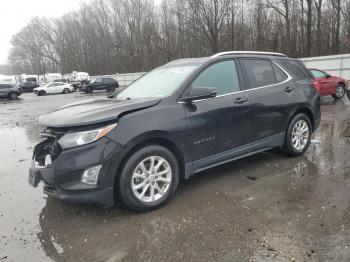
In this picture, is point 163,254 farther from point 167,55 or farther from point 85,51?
point 85,51

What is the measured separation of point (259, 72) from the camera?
206 inches

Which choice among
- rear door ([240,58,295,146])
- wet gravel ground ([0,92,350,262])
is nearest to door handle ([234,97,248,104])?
rear door ([240,58,295,146])

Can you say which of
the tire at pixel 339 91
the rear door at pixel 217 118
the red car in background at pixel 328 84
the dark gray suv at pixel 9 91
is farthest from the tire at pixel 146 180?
the dark gray suv at pixel 9 91

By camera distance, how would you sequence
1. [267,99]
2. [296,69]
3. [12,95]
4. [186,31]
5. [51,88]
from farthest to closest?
[186,31] < [51,88] < [12,95] < [296,69] < [267,99]

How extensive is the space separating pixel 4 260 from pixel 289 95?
466 cm

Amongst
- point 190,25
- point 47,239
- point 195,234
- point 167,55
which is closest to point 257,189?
point 195,234

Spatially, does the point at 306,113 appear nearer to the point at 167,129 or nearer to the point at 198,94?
the point at 198,94

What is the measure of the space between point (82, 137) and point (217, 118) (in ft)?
6.04

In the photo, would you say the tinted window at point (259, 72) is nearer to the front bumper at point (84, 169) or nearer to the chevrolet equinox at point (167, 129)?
the chevrolet equinox at point (167, 129)

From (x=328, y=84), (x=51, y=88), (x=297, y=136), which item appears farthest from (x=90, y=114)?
(x=51, y=88)

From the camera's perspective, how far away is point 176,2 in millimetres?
48219

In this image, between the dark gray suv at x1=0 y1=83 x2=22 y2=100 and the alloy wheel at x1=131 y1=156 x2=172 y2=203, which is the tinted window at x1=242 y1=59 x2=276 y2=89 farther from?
the dark gray suv at x1=0 y1=83 x2=22 y2=100

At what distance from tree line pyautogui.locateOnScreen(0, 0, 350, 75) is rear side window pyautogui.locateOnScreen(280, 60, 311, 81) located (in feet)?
95.7

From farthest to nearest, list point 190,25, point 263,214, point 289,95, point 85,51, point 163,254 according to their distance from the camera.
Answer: point 85,51
point 190,25
point 289,95
point 263,214
point 163,254
